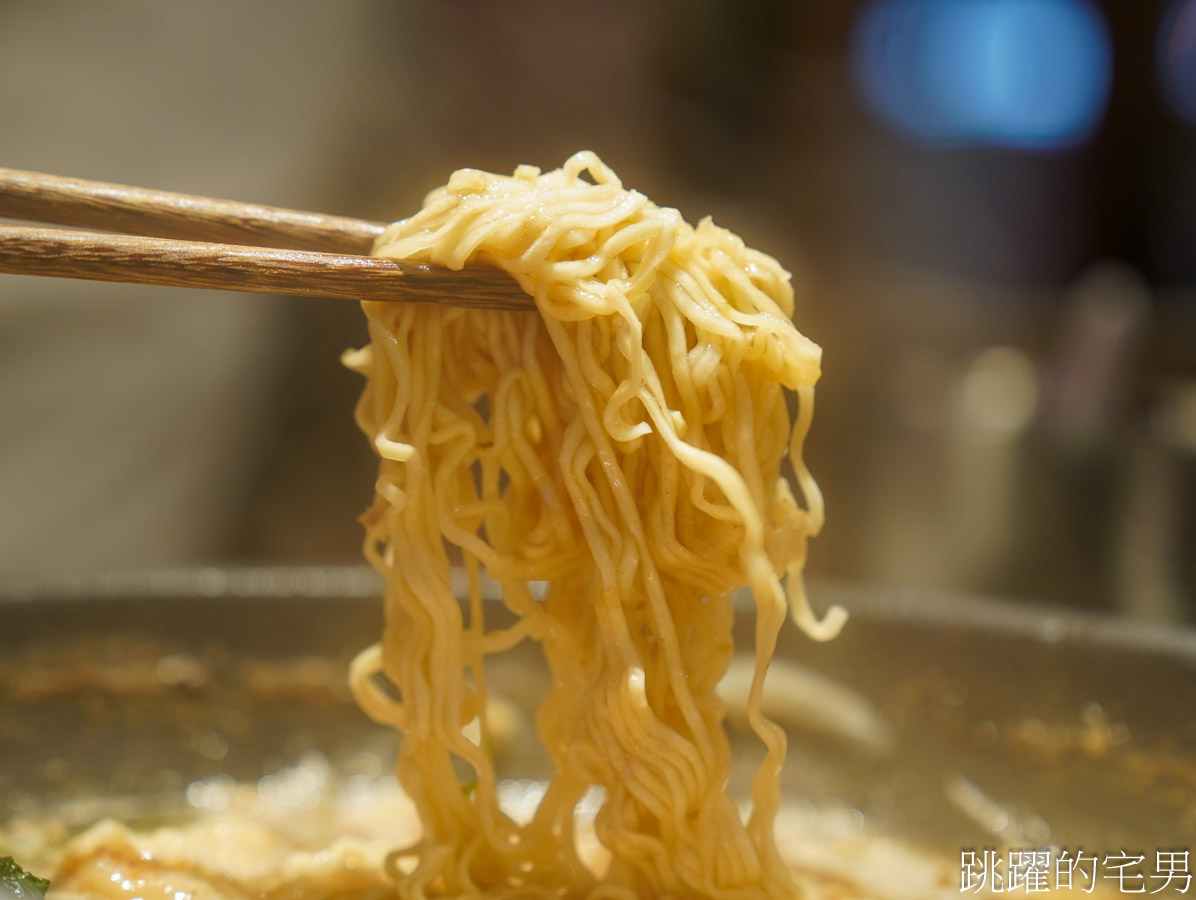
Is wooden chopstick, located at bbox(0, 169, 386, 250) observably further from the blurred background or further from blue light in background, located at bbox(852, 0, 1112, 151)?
blue light in background, located at bbox(852, 0, 1112, 151)

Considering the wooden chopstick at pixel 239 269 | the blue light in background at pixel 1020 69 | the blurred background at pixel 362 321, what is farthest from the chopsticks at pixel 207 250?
the blue light in background at pixel 1020 69

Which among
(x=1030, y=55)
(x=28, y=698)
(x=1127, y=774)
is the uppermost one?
(x=1030, y=55)

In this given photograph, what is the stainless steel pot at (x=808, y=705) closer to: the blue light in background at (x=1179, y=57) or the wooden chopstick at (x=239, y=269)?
the wooden chopstick at (x=239, y=269)

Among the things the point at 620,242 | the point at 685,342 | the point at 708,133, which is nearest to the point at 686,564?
the point at 685,342

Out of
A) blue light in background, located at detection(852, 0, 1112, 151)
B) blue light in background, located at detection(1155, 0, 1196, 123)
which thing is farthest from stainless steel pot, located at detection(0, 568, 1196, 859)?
blue light in background, located at detection(1155, 0, 1196, 123)

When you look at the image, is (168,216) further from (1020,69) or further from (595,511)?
(1020,69)

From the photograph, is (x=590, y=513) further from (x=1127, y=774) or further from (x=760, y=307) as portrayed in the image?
(x=1127, y=774)
